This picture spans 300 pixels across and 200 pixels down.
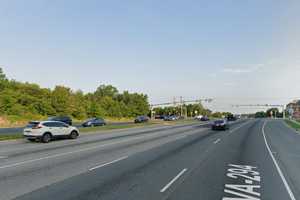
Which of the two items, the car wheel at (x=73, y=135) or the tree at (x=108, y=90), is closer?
the car wheel at (x=73, y=135)

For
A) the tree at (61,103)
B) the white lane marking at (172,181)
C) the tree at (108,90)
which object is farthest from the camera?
the tree at (108,90)

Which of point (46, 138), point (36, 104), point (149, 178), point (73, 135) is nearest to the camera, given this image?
point (149, 178)

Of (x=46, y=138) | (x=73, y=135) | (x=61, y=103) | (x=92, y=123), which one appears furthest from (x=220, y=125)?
(x=61, y=103)

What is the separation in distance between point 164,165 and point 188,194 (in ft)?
15.1

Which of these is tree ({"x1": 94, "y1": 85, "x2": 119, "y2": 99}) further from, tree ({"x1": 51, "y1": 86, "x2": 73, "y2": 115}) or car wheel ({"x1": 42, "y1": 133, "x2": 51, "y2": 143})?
car wheel ({"x1": 42, "y1": 133, "x2": 51, "y2": 143})

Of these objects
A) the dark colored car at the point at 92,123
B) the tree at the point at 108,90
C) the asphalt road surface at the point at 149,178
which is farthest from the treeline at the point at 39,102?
the asphalt road surface at the point at 149,178

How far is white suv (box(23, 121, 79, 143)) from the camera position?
76.4 ft

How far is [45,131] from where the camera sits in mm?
23688

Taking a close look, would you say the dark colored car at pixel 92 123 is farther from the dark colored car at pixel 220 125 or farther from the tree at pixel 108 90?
the tree at pixel 108 90

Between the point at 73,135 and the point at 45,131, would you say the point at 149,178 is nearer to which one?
the point at 45,131

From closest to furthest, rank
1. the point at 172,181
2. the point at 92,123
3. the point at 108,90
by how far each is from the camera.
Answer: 1. the point at 172,181
2. the point at 92,123
3. the point at 108,90

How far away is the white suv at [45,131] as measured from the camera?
2330 cm

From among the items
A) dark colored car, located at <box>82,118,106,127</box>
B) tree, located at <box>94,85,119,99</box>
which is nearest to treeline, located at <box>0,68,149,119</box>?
dark colored car, located at <box>82,118,106,127</box>

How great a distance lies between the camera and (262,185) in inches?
358
